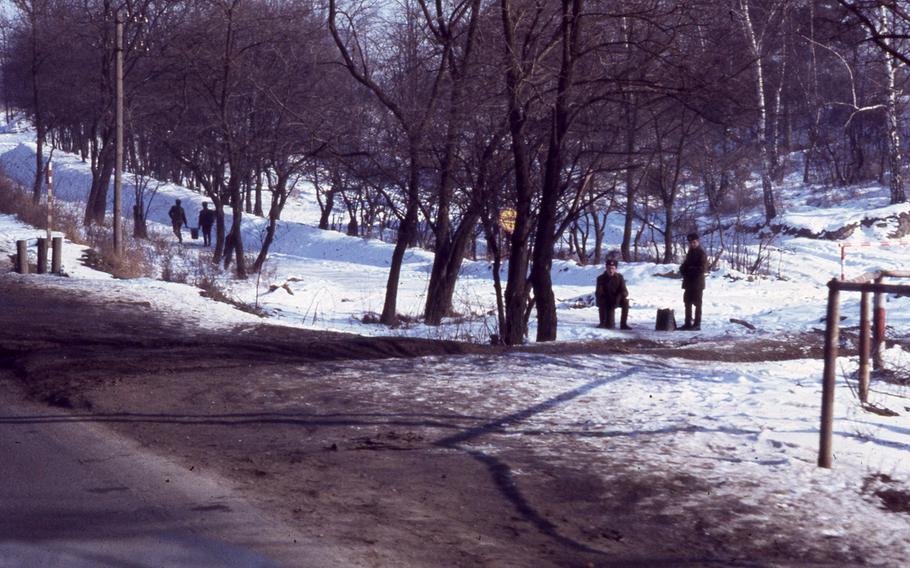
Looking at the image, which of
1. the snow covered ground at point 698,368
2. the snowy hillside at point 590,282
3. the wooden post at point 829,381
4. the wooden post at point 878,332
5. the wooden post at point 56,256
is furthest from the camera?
the snowy hillside at point 590,282

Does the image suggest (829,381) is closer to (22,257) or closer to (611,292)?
(611,292)

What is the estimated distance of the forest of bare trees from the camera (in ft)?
45.5

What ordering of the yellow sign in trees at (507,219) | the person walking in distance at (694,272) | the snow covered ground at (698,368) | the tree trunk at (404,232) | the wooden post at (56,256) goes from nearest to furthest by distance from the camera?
the snow covered ground at (698,368) → the yellow sign in trees at (507,219) → the person walking in distance at (694,272) → the tree trunk at (404,232) → the wooden post at (56,256)

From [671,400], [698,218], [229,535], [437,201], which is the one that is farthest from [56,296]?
[698,218]

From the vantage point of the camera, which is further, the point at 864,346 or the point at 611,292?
the point at 611,292

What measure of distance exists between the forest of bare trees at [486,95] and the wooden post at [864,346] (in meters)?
3.64

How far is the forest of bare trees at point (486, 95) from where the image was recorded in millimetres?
13859

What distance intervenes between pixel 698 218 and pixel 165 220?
28.7 m

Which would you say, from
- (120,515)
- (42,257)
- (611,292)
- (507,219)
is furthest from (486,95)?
(120,515)

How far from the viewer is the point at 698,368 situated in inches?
403

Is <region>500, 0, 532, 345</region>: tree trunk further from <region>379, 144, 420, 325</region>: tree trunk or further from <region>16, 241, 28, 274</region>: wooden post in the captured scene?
<region>16, 241, 28, 274</region>: wooden post

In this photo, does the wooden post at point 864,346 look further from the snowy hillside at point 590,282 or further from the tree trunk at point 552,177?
the snowy hillside at point 590,282

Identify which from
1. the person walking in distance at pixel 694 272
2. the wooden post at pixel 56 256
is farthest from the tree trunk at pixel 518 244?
the wooden post at pixel 56 256

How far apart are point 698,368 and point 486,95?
6334 millimetres
